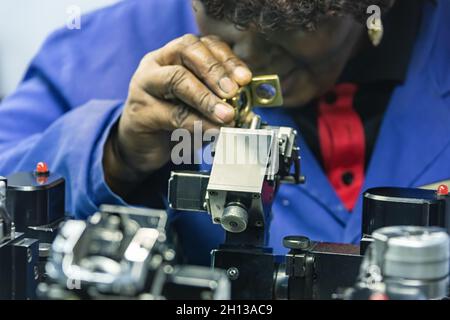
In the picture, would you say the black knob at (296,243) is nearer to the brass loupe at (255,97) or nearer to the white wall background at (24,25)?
the brass loupe at (255,97)

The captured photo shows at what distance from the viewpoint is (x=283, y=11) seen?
2.80ft

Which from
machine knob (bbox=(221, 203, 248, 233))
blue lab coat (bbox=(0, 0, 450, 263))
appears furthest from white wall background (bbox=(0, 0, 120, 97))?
machine knob (bbox=(221, 203, 248, 233))

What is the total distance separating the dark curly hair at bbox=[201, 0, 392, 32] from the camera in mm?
856

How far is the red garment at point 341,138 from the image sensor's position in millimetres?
1054

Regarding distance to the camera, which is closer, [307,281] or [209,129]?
[307,281]

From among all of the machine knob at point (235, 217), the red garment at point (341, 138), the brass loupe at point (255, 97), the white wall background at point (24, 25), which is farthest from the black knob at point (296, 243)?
the white wall background at point (24, 25)

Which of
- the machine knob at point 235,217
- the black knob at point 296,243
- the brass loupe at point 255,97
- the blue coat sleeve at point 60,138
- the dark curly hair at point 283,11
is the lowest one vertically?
the black knob at point 296,243

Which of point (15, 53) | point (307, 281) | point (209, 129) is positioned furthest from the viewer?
point (15, 53)

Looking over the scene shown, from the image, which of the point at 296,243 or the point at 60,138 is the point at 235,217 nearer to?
the point at 296,243

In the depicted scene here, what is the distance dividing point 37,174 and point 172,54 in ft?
0.68

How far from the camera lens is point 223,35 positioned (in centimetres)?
94

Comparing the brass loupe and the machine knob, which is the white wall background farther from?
the machine knob
